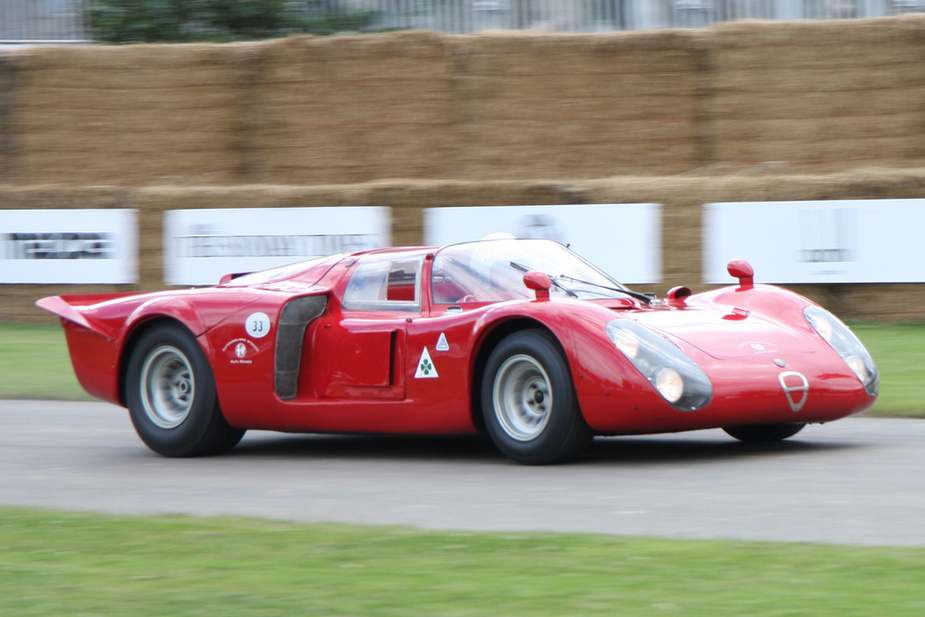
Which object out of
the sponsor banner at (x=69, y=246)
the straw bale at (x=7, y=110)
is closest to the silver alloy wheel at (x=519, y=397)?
the sponsor banner at (x=69, y=246)

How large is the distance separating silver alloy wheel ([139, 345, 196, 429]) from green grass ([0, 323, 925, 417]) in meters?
3.25

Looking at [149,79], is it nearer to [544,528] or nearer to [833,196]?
[833,196]

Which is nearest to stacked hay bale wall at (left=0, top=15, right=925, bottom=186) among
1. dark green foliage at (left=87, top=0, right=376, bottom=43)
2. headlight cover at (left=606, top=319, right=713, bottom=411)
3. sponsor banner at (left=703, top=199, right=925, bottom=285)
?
sponsor banner at (left=703, top=199, right=925, bottom=285)

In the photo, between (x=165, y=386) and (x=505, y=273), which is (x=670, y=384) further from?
(x=165, y=386)

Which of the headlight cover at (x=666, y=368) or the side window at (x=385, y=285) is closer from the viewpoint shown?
the headlight cover at (x=666, y=368)

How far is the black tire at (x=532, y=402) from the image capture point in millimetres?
6395

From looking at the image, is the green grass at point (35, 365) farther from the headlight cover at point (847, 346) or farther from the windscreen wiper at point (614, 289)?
the headlight cover at point (847, 346)

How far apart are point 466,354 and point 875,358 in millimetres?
5672

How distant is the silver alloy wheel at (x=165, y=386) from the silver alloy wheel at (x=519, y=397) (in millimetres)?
2122

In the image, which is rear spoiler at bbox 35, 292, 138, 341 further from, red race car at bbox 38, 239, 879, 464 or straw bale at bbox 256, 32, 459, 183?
straw bale at bbox 256, 32, 459, 183

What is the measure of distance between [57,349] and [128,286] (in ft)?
7.49

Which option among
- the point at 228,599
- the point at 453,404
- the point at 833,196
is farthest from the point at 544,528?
the point at 833,196

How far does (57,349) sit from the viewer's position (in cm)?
1460

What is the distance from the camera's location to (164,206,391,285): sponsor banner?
51.5 feet
